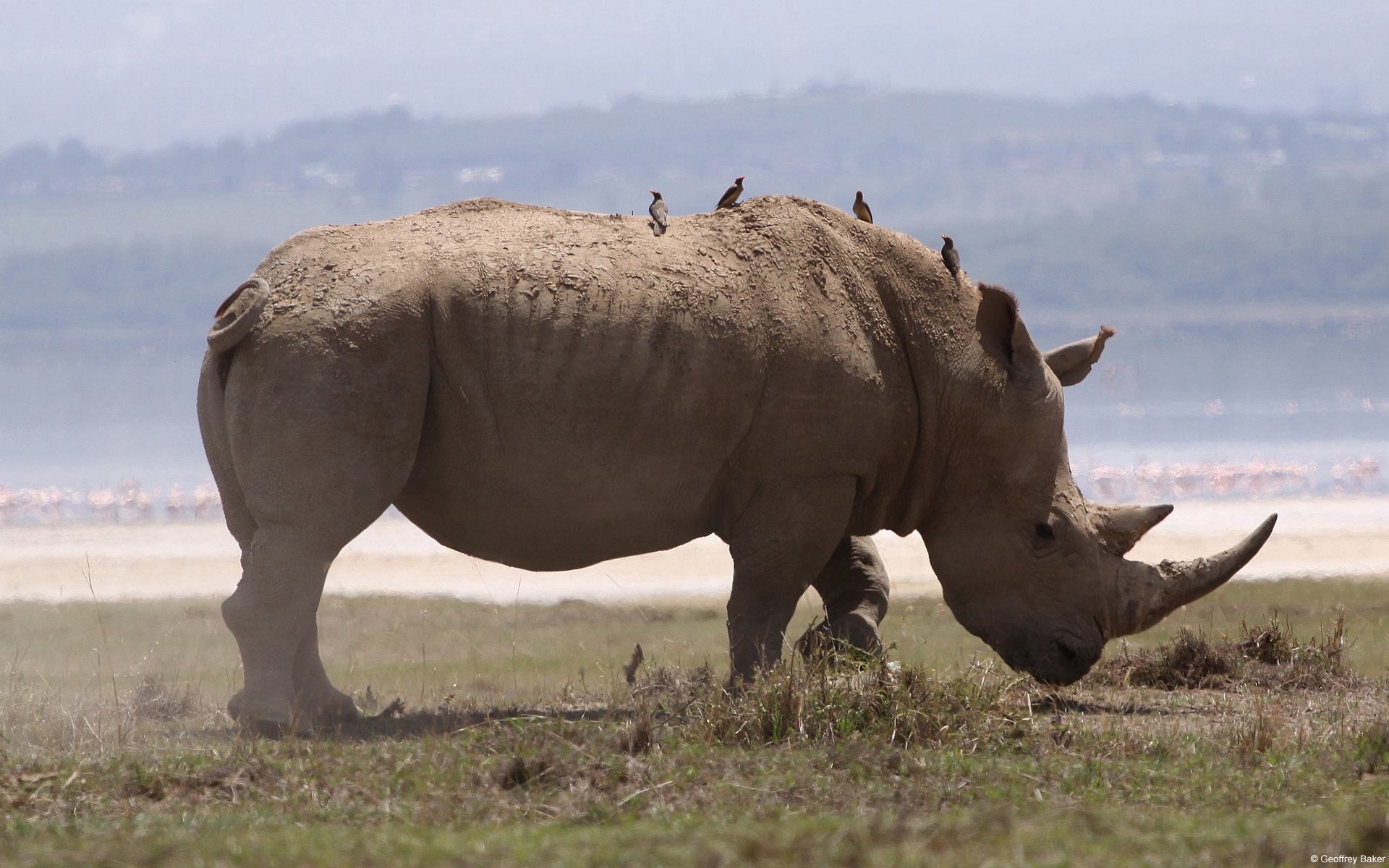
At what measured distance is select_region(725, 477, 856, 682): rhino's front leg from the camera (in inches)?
370

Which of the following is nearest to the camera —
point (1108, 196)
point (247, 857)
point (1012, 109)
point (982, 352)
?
point (247, 857)

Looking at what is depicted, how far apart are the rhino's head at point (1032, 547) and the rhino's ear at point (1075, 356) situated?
22.3 inches

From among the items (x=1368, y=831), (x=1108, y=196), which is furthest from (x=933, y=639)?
(x=1108, y=196)

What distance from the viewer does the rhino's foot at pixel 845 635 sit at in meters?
9.71

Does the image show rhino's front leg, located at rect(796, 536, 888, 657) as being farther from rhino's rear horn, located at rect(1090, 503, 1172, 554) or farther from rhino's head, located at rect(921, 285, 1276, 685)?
rhino's rear horn, located at rect(1090, 503, 1172, 554)

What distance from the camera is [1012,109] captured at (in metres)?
167

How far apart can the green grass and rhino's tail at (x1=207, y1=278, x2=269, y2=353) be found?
1993 millimetres

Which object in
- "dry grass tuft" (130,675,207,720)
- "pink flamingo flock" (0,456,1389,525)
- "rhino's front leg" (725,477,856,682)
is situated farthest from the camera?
"pink flamingo flock" (0,456,1389,525)

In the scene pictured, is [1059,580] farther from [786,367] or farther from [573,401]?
[573,401]

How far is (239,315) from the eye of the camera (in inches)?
344

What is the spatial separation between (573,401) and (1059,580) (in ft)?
10.1

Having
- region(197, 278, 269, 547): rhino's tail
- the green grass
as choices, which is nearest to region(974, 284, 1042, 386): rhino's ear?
the green grass

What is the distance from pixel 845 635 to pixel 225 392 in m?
3.72

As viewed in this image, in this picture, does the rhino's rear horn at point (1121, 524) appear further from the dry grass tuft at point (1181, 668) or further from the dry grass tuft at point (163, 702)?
the dry grass tuft at point (163, 702)
